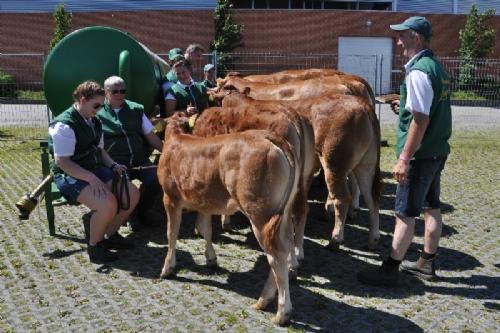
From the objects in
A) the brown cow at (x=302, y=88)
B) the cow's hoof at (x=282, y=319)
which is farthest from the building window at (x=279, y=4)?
the cow's hoof at (x=282, y=319)

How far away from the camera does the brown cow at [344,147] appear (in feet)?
19.6

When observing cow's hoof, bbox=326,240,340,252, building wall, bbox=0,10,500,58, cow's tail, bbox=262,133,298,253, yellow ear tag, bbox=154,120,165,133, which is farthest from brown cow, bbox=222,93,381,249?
building wall, bbox=0,10,500,58

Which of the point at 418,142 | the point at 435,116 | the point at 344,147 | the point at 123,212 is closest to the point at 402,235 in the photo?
the point at 418,142

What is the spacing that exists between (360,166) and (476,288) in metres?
1.90

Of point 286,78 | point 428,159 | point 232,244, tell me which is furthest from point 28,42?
point 428,159

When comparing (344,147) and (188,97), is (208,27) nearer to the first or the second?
(188,97)

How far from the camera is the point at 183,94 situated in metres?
7.33

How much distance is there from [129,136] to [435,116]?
3.62 m

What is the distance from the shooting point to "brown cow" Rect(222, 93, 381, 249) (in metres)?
5.98

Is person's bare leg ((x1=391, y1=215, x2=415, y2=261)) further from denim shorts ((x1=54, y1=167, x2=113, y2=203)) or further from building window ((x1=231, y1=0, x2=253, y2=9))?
building window ((x1=231, y1=0, x2=253, y2=9))

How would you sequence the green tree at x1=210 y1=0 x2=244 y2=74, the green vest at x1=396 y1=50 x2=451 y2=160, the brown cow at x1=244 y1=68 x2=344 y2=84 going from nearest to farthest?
the green vest at x1=396 y1=50 x2=451 y2=160
the brown cow at x1=244 y1=68 x2=344 y2=84
the green tree at x1=210 y1=0 x2=244 y2=74

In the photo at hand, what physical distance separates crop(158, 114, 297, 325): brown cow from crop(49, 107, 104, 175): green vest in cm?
105

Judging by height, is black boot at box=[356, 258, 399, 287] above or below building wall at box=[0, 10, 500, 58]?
below

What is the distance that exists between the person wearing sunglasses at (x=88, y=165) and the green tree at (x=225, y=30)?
77.5ft
